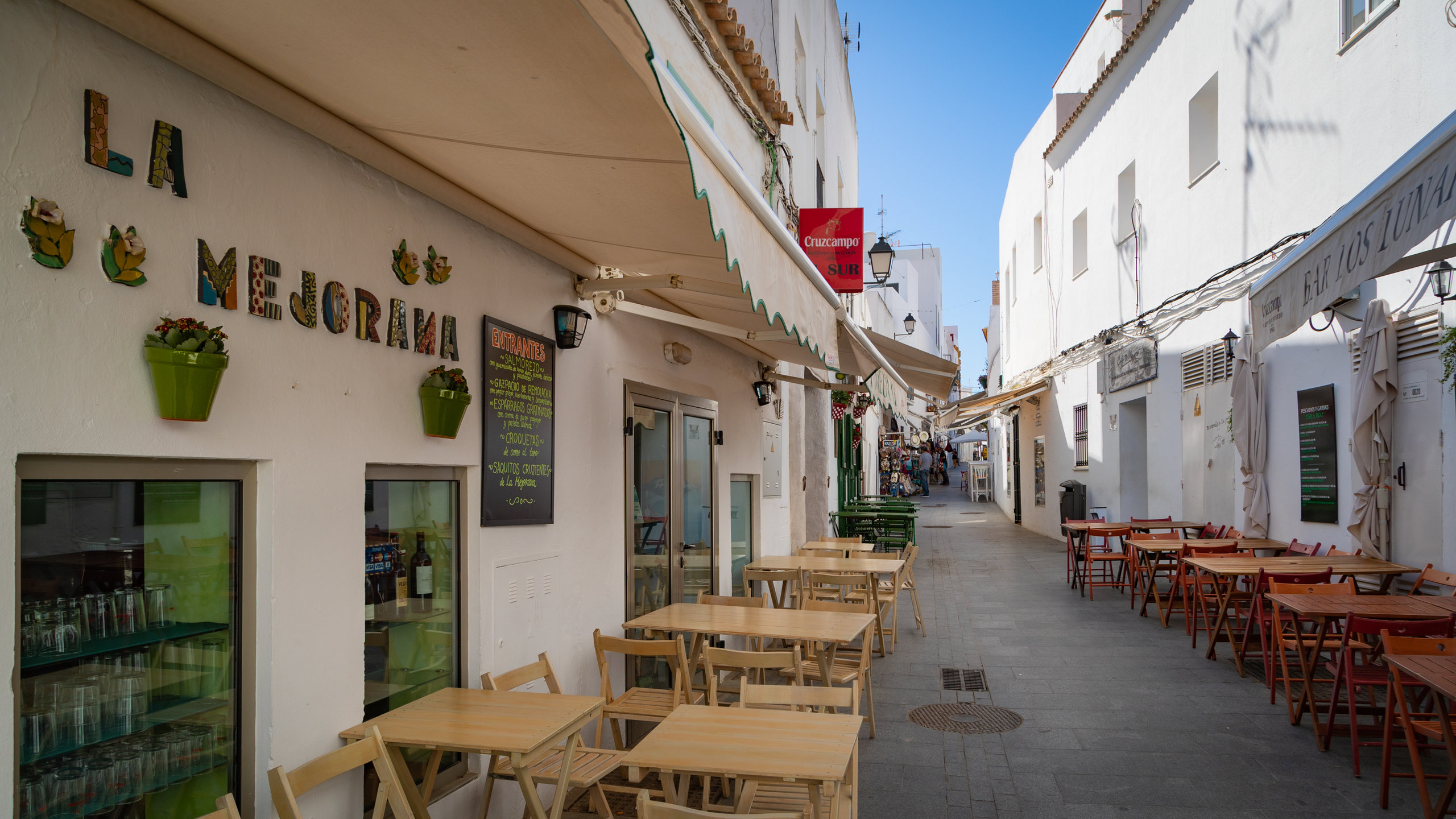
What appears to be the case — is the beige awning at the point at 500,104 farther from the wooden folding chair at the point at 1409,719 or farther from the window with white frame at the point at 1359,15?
the window with white frame at the point at 1359,15

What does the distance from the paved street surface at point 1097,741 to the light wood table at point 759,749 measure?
4.39 feet

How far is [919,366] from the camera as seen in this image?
959cm

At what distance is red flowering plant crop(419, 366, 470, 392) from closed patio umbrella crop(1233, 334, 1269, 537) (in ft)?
28.7

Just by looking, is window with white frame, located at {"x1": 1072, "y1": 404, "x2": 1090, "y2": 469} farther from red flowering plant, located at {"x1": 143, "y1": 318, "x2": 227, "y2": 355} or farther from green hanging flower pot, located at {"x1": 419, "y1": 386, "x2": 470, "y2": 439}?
red flowering plant, located at {"x1": 143, "y1": 318, "x2": 227, "y2": 355}

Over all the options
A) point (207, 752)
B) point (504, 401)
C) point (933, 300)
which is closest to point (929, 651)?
point (504, 401)

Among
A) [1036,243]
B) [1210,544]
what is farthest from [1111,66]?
[1210,544]

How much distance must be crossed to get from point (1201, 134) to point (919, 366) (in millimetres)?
5494

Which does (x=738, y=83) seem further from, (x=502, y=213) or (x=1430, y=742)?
(x=1430, y=742)

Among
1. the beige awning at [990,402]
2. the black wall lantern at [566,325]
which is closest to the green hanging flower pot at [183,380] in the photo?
the black wall lantern at [566,325]

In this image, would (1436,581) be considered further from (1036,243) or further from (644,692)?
(1036,243)

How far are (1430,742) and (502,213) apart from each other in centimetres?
609

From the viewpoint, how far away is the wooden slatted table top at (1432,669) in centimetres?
350

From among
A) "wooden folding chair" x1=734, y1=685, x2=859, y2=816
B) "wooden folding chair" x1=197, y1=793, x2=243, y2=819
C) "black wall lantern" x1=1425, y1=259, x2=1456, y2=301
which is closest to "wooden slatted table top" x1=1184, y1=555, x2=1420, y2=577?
"black wall lantern" x1=1425, y1=259, x2=1456, y2=301

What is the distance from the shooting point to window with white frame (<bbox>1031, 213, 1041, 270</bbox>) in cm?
1972
